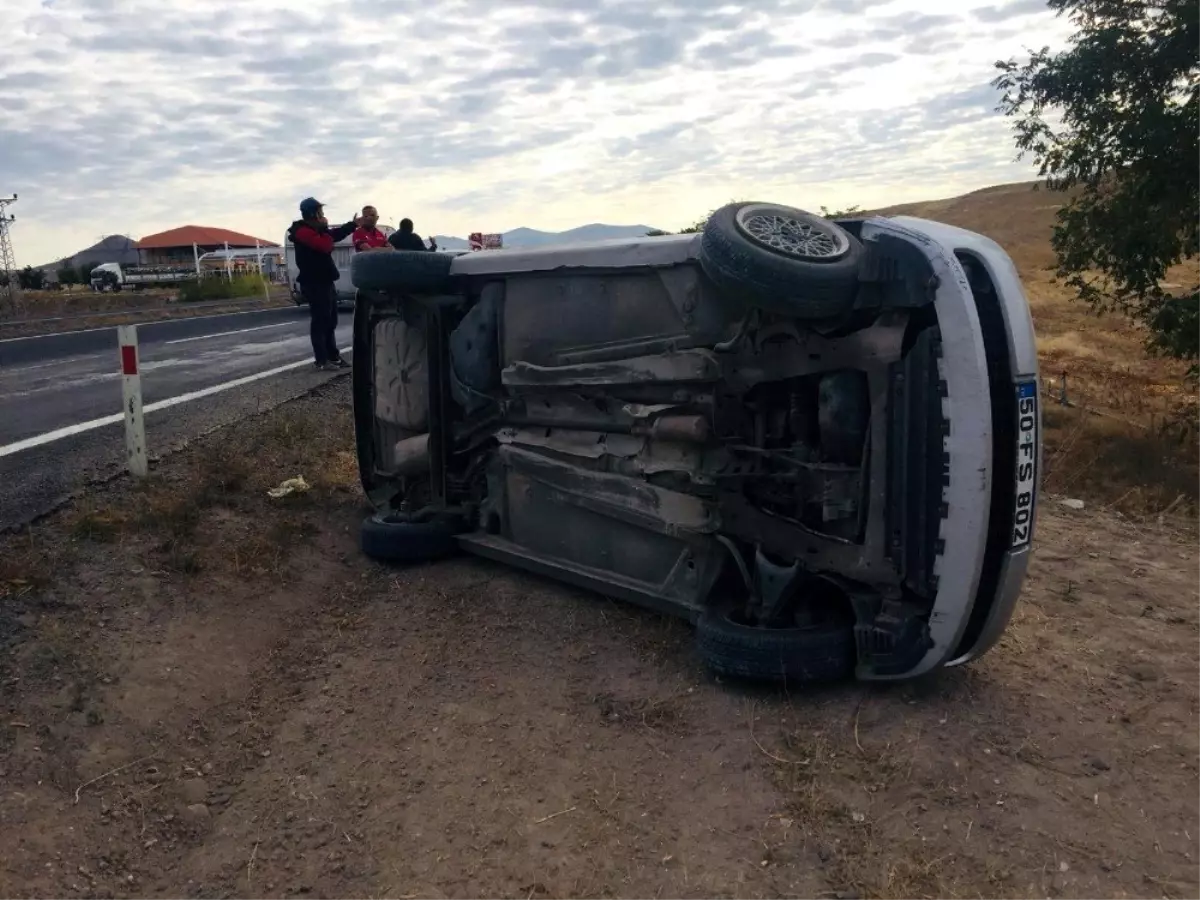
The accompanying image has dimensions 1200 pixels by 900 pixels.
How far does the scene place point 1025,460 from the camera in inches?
136

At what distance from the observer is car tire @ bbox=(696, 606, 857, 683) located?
3.71 meters

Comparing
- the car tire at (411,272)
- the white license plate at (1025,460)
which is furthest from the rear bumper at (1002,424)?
the car tire at (411,272)

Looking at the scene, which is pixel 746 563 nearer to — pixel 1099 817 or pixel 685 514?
pixel 685 514

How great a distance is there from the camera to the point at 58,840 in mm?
3047

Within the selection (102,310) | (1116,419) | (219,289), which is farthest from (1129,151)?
(219,289)

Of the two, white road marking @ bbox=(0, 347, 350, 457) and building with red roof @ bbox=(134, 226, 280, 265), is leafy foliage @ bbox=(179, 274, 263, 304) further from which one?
building with red roof @ bbox=(134, 226, 280, 265)

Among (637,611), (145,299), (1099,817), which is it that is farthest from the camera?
(145,299)

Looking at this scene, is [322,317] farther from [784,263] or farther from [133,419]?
[784,263]

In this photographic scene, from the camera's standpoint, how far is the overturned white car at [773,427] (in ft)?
11.3

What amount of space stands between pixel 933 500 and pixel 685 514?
1040 mm

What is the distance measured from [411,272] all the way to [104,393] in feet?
19.9

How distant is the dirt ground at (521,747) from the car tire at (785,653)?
0.36 ft

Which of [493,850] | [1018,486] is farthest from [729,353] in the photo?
[493,850]

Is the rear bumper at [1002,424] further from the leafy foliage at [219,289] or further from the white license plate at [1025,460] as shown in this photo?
the leafy foliage at [219,289]
